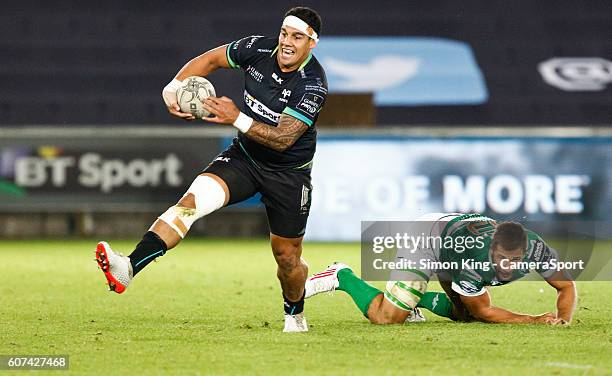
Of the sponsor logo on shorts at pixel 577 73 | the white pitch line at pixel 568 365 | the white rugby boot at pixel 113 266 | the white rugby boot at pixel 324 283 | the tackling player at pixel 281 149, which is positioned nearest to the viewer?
the white pitch line at pixel 568 365

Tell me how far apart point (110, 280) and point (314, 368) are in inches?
54.4

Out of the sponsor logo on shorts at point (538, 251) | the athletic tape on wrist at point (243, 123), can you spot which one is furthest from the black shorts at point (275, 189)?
the sponsor logo on shorts at point (538, 251)

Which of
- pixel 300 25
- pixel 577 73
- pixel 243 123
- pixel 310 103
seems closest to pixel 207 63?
pixel 300 25

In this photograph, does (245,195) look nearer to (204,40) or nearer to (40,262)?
(40,262)

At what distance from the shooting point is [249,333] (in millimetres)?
7176

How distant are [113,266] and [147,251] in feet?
0.98

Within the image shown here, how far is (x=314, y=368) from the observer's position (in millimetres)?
5809

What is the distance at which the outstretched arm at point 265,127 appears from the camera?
266 inches

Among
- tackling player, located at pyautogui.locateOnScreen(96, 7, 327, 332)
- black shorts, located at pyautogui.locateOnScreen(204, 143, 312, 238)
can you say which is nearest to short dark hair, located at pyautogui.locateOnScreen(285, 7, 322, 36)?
tackling player, located at pyautogui.locateOnScreen(96, 7, 327, 332)

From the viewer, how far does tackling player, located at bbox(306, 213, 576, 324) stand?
7305mm

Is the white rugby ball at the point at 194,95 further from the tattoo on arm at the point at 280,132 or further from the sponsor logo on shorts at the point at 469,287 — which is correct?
the sponsor logo on shorts at the point at 469,287

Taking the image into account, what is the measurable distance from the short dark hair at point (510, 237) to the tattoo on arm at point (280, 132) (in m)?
1.35

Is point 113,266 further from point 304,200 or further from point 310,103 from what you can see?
point 310,103

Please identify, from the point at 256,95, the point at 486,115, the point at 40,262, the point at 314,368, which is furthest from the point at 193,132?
the point at 314,368
